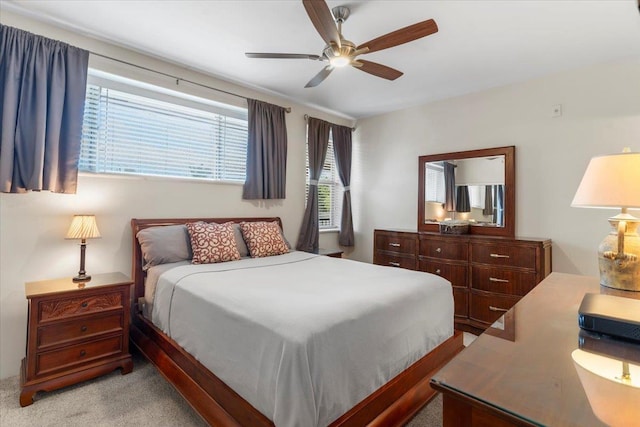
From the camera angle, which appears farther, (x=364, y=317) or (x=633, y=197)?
(x=364, y=317)

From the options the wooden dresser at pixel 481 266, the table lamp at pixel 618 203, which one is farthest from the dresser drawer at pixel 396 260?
the table lamp at pixel 618 203

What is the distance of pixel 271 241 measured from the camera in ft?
10.6

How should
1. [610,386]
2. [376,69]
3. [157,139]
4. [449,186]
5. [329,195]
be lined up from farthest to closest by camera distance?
[329,195], [449,186], [157,139], [376,69], [610,386]

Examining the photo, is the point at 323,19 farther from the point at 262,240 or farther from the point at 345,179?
the point at 345,179

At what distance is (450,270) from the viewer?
345 centimetres

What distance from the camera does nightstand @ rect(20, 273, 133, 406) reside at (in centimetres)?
197

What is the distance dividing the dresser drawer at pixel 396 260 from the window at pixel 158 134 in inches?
78.5

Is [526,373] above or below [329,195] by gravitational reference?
below

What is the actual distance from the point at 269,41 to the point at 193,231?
5.84 ft

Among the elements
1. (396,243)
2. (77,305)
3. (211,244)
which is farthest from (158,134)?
(396,243)

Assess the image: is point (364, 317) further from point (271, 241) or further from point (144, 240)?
point (144, 240)

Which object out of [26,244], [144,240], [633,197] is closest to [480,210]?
[633,197]

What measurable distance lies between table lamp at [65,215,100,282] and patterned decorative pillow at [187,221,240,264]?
720 mm

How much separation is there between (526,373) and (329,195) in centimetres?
417
